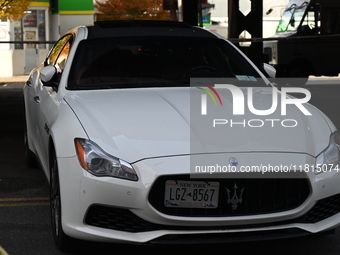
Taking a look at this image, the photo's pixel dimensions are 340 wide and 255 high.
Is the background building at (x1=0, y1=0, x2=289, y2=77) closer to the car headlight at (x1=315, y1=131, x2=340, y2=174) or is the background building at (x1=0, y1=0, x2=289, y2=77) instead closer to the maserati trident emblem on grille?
the car headlight at (x1=315, y1=131, x2=340, y2=174)

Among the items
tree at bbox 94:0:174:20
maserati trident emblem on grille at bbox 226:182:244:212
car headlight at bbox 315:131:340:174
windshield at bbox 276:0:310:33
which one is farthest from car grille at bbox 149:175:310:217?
tree at bbox 94:0:174:20

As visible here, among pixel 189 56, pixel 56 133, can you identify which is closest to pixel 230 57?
pixel 189 56

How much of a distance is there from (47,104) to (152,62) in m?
0.93

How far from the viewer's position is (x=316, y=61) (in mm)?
24000

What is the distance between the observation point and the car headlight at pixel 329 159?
5.08 meters

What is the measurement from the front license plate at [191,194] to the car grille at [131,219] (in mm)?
137

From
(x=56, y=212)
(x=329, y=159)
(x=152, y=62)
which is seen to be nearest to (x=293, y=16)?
(x=152, y=62)

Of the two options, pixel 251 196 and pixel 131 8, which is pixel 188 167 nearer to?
pixel 251 196

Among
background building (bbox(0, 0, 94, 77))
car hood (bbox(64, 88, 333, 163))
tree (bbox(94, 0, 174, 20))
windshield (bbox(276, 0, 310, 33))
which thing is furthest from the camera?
tree (bbox(94, 0, 174, 20))

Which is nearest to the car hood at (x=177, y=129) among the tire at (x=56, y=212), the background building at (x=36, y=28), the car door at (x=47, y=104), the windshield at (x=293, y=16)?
the car door at (x=47, y=104)

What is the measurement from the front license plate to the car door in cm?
135

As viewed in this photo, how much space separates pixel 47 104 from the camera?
650cm

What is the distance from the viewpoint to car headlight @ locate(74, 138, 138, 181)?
16.0 ft

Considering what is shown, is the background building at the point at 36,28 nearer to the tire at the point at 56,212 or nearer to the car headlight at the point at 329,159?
the tire at the point at 56,212
